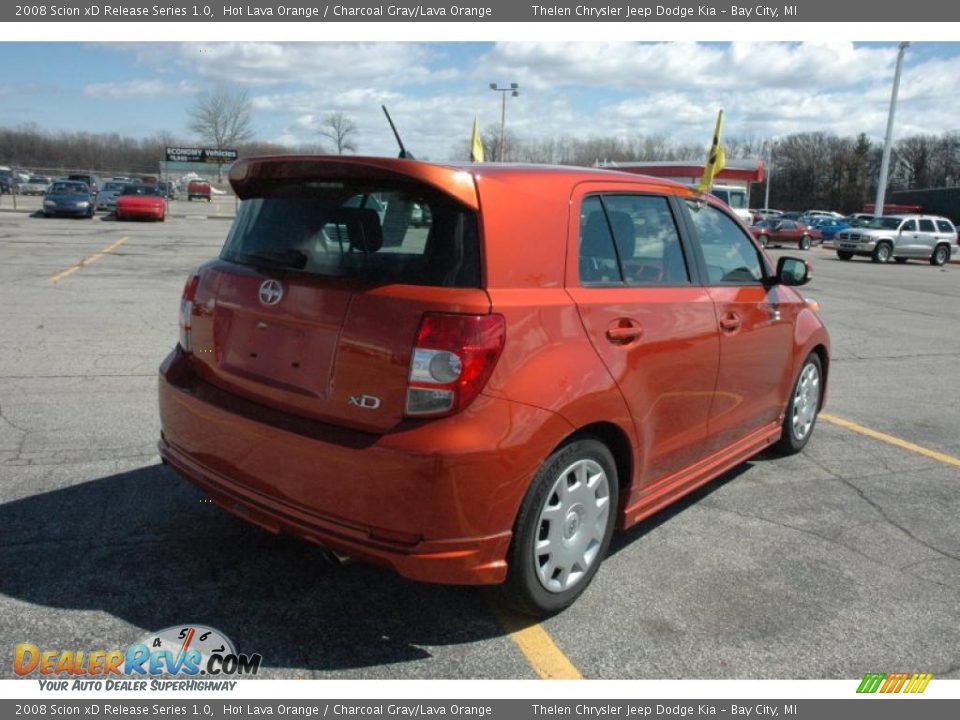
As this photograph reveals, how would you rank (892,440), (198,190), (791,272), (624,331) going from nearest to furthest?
(624,331) < (791,272) < (892,440) < (198,190)

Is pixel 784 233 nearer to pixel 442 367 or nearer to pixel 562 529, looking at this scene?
pixel 562 529

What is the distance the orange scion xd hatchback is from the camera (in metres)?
2.65

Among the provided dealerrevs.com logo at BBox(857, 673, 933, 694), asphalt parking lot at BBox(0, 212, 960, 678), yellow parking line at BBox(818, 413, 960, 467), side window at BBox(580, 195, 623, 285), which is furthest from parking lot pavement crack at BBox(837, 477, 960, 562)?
side window at BBox(580, 195, 623, 285)

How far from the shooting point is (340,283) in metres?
2.85

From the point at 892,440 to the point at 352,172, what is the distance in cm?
484

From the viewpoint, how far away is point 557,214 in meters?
3.08

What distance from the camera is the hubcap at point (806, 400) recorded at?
516cm

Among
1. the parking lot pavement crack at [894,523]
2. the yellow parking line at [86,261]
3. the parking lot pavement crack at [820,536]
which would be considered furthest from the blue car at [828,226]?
the parking lot pavement crack at [820,536]

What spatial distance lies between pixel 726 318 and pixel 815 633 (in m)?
1.60

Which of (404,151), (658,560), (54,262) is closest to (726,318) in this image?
(658,560)

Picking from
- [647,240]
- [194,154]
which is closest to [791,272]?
[647,240]

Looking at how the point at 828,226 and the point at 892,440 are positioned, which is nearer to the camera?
the point at 892,440
